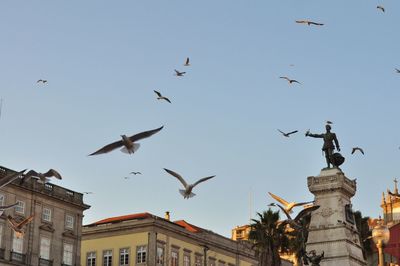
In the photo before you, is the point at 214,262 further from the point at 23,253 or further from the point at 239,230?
the point at 239,230

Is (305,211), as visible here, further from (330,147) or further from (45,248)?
(45,248)

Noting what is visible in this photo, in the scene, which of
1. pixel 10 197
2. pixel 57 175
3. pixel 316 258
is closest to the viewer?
pixel 57 175

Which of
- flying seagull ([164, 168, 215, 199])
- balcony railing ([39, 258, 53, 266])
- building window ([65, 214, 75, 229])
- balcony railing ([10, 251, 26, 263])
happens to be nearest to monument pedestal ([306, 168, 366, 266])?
flying seagull ([164, 168, 215, 199])

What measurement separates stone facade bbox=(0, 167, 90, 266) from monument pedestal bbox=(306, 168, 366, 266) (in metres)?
37.3

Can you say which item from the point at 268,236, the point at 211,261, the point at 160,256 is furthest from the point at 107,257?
the point at 268,236

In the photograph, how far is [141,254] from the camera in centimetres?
8575

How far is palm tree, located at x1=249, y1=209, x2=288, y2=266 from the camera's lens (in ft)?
222

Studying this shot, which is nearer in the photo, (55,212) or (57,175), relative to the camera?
(57,175)

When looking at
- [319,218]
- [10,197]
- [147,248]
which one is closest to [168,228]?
[147,248]

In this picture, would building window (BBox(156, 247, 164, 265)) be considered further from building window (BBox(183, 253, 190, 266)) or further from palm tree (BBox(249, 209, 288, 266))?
palm tree (BBox(249, 209, 288, 266))

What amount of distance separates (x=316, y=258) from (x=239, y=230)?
115 m

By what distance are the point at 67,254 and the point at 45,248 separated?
10.1 feet

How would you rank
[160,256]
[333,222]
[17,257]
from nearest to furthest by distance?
[333,222] < [17,257] < [160,256]

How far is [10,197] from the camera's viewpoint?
73.7m
